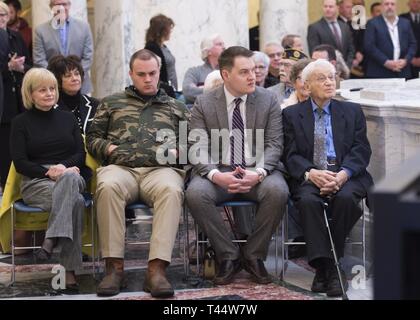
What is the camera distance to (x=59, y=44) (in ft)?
31.3

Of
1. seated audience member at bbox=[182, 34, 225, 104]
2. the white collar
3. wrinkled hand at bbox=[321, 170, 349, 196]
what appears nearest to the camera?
wrinkled hand at bbox=[321, 170, 349, 196]

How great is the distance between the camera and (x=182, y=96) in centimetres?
955

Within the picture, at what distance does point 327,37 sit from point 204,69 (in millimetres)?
Result: 2086

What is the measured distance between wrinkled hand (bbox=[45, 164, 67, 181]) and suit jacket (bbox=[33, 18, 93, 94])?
10.1ft

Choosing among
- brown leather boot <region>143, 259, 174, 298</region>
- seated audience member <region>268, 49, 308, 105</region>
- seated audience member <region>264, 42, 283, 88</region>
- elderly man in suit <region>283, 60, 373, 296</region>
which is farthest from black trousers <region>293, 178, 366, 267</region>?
seated audience member <region>264, 42, 283, 88</region>

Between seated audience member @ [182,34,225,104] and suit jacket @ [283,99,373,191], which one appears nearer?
suit jacket @ [283,99,373,191]

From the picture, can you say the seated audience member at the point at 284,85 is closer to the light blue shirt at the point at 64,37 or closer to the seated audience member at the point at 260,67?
the seated audience member at the point at 260,67

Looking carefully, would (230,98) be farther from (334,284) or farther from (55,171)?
(334,284)

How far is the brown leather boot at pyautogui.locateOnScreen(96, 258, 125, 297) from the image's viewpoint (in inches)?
231

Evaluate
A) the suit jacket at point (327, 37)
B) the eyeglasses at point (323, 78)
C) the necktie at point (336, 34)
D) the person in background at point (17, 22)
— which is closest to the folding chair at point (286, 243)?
the eyeglasses at point (323, 78)

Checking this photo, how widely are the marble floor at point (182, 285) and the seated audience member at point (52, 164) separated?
0.64 feet

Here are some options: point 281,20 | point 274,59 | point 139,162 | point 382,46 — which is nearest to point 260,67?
point 274,59

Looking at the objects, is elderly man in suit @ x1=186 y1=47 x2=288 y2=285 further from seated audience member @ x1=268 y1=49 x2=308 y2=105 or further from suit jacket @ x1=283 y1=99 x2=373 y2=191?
seated audience member @ x1=268 y1=49 x2=308 y2=105

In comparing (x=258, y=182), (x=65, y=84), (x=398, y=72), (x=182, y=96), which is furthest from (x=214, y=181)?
(x=398, y=72)
